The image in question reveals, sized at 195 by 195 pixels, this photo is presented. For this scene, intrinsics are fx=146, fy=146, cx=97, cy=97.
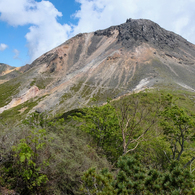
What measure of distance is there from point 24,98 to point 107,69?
127 feet

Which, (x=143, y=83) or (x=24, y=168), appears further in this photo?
(x=143, y=83)

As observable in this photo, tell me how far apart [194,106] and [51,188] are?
3630 cm

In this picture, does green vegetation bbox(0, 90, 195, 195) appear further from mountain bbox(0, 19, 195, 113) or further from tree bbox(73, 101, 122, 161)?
mountain bbox(0, 19, 195, 113)

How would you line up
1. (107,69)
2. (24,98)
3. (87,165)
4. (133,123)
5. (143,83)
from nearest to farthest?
1. (87,165)
2. (133,123)
3. (143,83)
4. (24,98)
5. (107,69)

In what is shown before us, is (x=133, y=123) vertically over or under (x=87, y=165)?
over

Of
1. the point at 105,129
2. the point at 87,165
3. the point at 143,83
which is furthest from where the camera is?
the point at 143,83

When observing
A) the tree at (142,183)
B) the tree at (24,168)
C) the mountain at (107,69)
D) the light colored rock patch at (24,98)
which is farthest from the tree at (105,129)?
the light colored rock patch at (24,98)

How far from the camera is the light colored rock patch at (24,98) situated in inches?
2341

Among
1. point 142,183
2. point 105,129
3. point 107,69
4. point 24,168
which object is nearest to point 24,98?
point 107,69

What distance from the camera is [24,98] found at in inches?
2489

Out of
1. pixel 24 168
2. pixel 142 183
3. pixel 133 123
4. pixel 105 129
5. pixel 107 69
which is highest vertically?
pixel 107 69

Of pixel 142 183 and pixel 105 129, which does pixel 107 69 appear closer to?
pixel 105 129

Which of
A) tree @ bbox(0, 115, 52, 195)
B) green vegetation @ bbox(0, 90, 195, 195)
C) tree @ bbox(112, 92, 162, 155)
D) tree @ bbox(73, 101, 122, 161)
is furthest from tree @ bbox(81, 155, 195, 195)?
tree @ bbox(73, 101, 122, 161)

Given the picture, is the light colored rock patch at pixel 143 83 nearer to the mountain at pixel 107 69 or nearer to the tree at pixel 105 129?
the mountain at pixel 107 69
